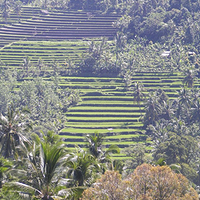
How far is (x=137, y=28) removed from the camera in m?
186

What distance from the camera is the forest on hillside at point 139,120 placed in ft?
105

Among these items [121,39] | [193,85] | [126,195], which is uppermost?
[121,39]

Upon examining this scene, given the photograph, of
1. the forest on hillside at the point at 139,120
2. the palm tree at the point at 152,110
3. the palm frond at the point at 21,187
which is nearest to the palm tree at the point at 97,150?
the forest on hillside at the point at 139,120

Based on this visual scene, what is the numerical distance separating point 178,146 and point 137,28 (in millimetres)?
100993

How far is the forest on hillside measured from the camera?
32.0m

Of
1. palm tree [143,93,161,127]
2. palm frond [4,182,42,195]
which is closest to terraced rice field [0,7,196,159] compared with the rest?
palm tree [143,93,161,127]

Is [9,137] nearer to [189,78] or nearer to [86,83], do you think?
[189,78]

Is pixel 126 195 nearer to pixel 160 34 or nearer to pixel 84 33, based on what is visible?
pixel 160 34

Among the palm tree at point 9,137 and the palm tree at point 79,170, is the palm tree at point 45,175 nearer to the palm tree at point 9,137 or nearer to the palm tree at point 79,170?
the palm tree at point 79,170

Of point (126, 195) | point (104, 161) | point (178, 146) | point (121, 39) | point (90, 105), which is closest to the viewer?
point (126, 195)

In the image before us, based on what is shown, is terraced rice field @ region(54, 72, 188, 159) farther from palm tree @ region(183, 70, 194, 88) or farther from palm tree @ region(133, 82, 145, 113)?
palm tree @ region(183, 70, 194, 88)

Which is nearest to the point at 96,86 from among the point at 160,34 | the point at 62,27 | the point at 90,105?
the point at 90,105

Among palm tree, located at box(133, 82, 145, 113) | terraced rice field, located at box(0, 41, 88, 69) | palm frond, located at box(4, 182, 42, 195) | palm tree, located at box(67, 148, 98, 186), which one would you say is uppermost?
terraced rice field, located at box(0, 41, 88, 69)

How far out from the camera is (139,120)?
134 metres
